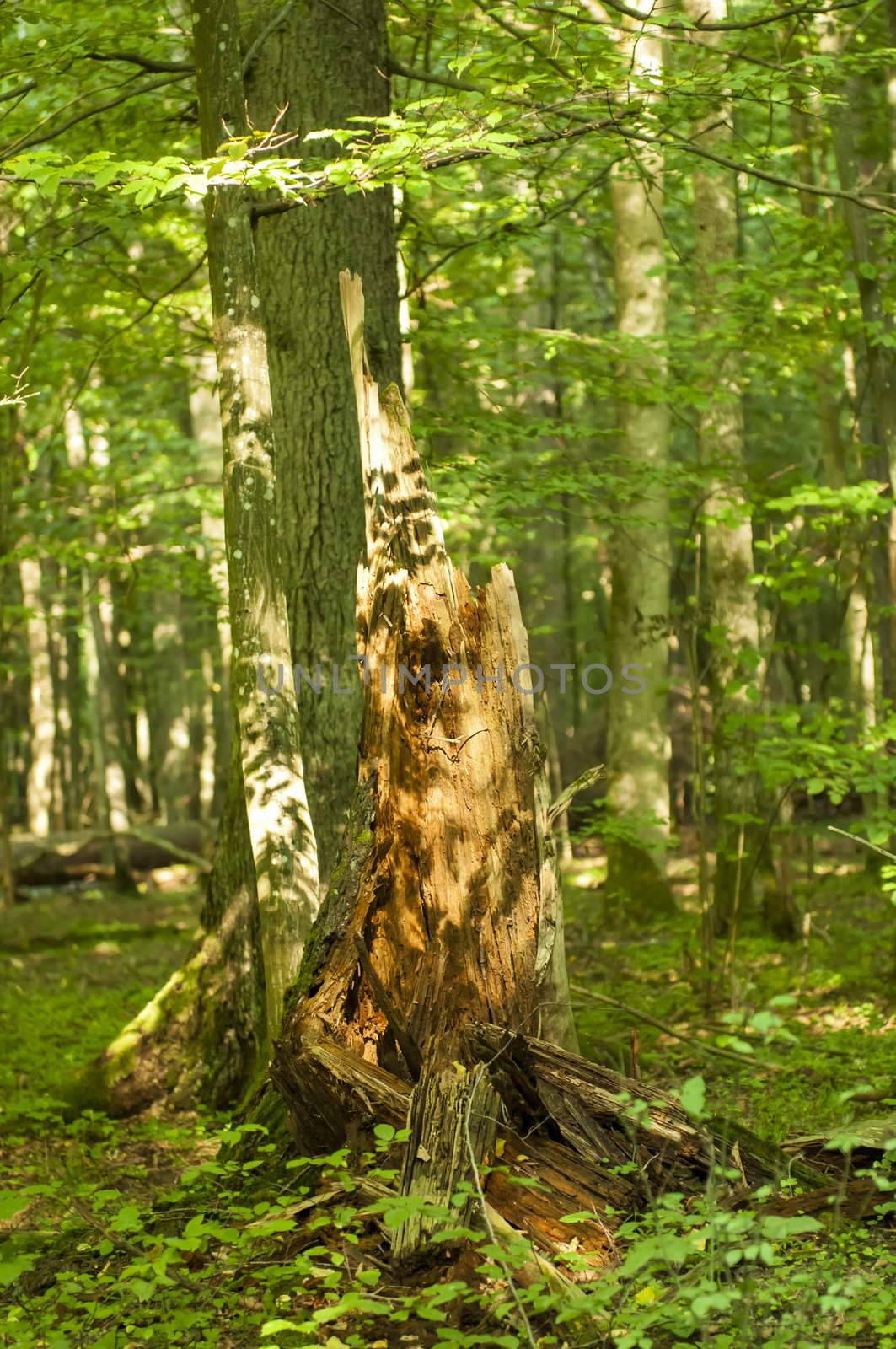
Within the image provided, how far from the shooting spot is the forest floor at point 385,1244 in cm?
313

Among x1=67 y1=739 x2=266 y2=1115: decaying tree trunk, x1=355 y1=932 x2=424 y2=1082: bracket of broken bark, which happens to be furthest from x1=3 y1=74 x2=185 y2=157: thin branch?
x1=355 y1=932 x2=424 y2=1082: bracket of broken bark

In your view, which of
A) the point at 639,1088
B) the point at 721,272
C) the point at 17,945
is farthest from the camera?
the point at 17,945

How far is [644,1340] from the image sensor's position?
281cm

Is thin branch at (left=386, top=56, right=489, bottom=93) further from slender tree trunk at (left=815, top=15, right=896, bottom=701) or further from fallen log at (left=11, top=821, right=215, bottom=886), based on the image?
fallen log at (left=11, top=821, right=215, bottom=886)

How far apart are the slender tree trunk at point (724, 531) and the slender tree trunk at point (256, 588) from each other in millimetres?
3796

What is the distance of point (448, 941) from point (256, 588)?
1872mm

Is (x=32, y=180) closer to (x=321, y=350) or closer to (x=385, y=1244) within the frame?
(x=321, y=350)

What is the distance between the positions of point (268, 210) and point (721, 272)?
4.81 m

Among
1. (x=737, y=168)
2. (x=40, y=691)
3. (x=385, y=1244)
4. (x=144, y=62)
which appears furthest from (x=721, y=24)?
(x=40, y=691)

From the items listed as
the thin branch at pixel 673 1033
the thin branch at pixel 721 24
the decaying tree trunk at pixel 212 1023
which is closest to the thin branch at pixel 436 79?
the thin branch at pixel 721 24

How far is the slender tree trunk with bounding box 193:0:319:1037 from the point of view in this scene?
517 centimetres

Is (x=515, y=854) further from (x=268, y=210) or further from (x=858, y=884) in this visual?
(x=858, y=884)

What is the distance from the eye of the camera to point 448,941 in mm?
4566

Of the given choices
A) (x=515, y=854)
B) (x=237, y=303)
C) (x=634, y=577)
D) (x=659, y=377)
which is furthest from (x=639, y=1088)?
(x=634, y=577)
